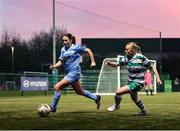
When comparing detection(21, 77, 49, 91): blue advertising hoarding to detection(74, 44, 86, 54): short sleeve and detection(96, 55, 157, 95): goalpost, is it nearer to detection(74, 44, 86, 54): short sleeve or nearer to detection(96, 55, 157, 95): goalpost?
detection(96, 55, 157, 95): goalpost

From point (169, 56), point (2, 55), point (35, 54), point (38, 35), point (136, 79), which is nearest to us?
point (136, 79)

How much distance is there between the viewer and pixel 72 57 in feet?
39.6

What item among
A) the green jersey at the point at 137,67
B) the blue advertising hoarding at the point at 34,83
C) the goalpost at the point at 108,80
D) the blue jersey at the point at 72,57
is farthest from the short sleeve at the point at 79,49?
the goalpost at the point at 108,80

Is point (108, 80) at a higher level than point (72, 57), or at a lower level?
lower

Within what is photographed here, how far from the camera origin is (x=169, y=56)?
318 ft

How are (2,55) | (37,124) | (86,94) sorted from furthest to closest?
(2,55) < (86,94) < (37,124)

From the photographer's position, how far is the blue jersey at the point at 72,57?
39.5 ft

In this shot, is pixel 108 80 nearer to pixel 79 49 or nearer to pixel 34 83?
pixel 34 83

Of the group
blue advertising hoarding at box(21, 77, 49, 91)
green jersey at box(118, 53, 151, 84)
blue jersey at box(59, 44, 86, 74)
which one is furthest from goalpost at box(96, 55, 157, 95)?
green jersey at box(118, 53, 151, 84)

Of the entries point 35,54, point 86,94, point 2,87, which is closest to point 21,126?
point 86,94

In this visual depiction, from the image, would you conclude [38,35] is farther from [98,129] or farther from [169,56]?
[98,129]

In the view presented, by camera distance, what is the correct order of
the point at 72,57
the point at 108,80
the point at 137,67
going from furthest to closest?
the point at 108,80 → the point at 72,57 → the point at 137,67

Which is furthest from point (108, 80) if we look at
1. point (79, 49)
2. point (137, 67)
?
point (137, 67)

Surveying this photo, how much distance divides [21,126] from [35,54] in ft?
148
